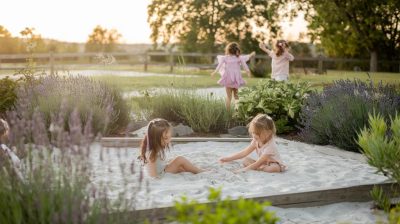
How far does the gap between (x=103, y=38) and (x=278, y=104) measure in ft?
140

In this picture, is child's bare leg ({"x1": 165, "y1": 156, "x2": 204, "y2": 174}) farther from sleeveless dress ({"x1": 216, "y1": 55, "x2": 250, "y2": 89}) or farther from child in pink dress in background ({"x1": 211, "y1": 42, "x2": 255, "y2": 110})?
sleeveless dress ({"x1": 216, "y1": 55, "x2": 250, "y2": 89})

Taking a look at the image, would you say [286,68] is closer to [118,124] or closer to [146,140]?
[118,124]

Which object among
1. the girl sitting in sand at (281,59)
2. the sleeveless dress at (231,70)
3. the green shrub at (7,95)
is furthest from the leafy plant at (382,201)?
the girl sitting in sand at (281,59)

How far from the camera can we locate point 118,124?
8438mm

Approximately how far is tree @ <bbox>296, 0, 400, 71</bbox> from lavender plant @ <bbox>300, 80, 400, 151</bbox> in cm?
2143

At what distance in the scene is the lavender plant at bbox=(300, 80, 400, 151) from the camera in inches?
271

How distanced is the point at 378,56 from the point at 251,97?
2656 centimetres

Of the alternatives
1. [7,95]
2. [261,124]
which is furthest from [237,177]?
[7,95]

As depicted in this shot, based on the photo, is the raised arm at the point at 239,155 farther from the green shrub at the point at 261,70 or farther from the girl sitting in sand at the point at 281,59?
the green shrub at the point at 261,70

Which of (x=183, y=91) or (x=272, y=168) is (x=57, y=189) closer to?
(x=272, y=168)

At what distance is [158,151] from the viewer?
18.2 ft

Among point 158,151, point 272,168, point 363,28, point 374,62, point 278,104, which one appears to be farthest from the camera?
point 363,28

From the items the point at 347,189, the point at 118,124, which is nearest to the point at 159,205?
the point at 347,189

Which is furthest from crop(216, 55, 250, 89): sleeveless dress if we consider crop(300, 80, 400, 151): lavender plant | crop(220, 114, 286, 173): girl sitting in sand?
crop(220, 114, 286, 173): girl sitting in sand
